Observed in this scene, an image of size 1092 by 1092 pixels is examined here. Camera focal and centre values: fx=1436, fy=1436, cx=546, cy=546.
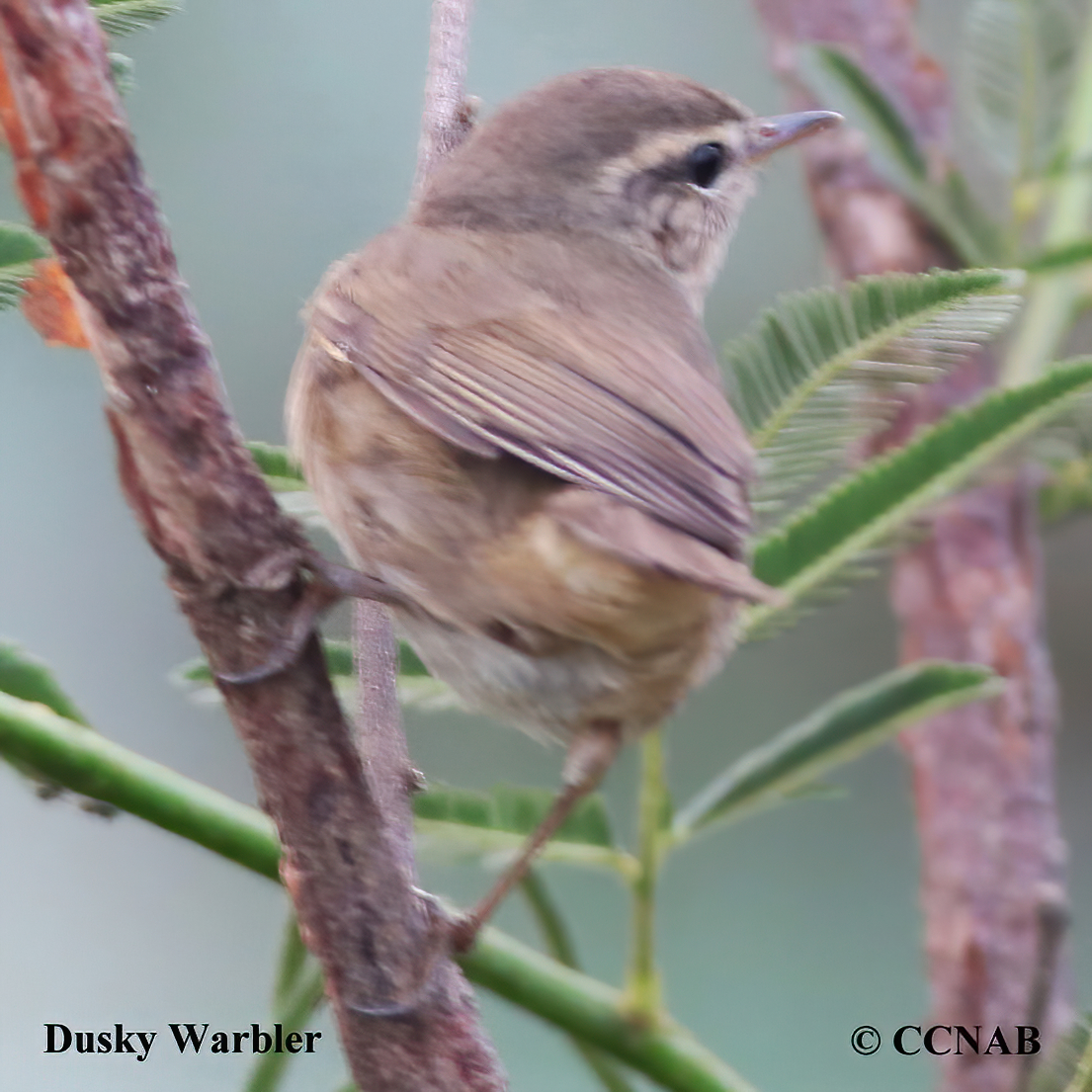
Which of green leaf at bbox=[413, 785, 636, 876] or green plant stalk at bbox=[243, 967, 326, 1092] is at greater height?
green leaf at bbox=[413, 785, 636, 876]

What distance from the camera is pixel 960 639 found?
1.83 m

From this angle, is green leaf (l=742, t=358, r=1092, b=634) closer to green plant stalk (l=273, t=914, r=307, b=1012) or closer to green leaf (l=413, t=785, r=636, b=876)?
green leaf (l=413, t=785, r=636, b=876)

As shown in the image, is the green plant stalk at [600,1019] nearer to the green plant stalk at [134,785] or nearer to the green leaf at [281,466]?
the green plant stalk at [134,785]

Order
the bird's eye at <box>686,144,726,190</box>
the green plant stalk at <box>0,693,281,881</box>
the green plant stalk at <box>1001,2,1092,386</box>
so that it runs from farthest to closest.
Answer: the green plant stalk at <box>1001,2,1092,386</box>
the bird's eye at <box>686,144,726,190</box>
the green plant stalk at <box>0,693,281,881</box>

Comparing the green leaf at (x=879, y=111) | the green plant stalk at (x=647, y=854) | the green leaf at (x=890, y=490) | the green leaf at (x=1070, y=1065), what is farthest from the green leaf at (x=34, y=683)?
the green leaf at (x=879, y=111)

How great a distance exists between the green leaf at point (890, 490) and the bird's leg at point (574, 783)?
0.18m

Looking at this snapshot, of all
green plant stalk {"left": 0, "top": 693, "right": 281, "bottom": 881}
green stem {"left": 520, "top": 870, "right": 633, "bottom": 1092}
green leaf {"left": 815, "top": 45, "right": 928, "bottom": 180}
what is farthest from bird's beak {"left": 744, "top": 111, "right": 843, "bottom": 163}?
green plant stalk {"left": 0, "top": 693, "right": 281, "bottom": 881}

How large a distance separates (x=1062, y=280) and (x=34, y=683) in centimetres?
130

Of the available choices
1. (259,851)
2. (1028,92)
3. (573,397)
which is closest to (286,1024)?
(259,851)

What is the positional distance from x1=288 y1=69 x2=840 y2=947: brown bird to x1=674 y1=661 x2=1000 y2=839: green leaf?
0.13m

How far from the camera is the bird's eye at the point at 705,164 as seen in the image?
5.35ft

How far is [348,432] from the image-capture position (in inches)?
48.5

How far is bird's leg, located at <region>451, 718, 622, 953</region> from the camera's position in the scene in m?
1.22

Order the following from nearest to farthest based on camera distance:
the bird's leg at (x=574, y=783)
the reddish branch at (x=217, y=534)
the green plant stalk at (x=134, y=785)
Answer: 1. the reddish branch at (x=217, y=534)
2. the green plant stalk at (x=134, y=785)
3. the bird's leg at (x=574, y=783)
